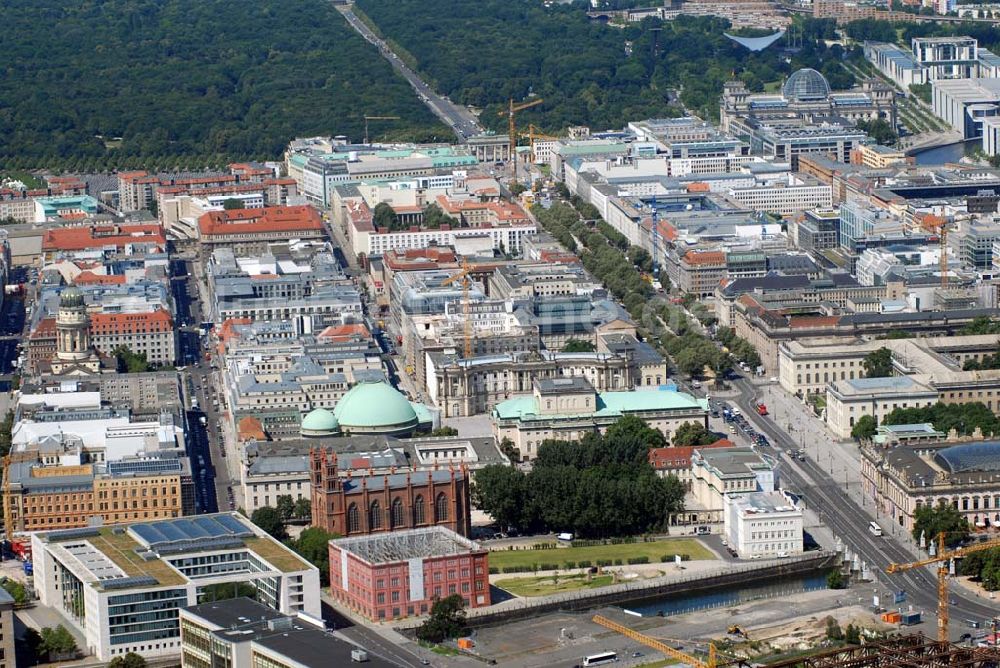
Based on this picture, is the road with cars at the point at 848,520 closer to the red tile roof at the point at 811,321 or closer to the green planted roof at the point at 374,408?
the red tile roof at the point at 811,321

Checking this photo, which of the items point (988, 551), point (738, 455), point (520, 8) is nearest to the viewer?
point (988, 551)

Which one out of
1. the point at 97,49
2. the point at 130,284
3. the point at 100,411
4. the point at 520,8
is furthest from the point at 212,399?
the point at 520,8

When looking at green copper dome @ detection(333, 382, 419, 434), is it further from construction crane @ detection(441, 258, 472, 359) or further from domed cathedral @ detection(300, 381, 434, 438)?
construction crane @ detection(441, 258, 472, 359)

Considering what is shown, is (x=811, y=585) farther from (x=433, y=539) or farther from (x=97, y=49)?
(x=97, y=49)

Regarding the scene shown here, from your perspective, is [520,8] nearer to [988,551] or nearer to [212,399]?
[212,399]

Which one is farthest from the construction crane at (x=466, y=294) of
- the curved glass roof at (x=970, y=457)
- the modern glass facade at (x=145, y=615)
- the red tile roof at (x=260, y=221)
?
the modern glass facade at (x=145, y=615)

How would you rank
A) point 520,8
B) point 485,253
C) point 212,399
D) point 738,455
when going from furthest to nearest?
1. point 520,8
2. point 485,253
3. point 212,399
4. point 738,455

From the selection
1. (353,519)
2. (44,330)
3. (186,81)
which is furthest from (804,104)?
(353,519)

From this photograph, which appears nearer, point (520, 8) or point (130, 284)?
point (130, 284)
